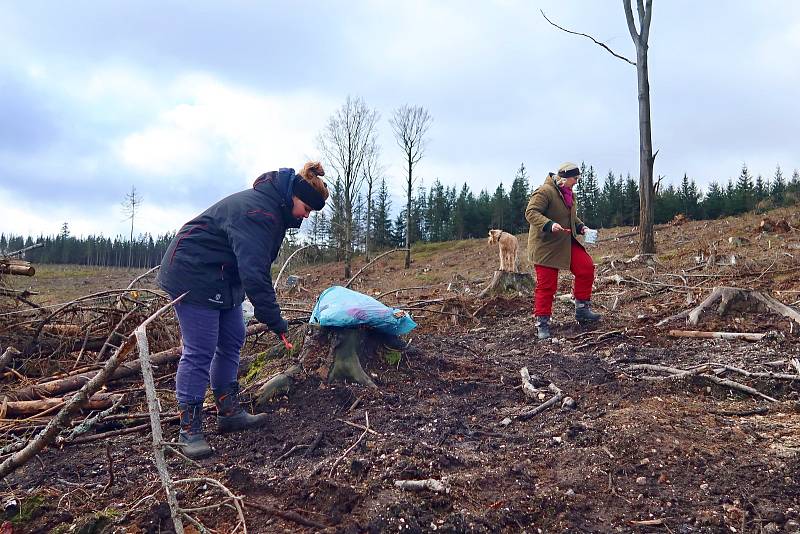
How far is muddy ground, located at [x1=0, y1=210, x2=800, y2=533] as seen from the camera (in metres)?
2.02

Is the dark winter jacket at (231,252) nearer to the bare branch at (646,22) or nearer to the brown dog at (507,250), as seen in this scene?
the brown dog at (507,250)

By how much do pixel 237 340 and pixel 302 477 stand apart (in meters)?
1.19

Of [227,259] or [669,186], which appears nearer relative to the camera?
[227,259]

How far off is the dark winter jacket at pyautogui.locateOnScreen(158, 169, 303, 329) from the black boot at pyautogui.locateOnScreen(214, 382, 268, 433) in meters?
0.62

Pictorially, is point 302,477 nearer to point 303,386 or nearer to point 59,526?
point 59,526

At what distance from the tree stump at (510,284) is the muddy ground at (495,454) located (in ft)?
11.8

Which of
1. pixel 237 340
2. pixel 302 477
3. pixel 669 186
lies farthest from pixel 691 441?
pixel 669 186

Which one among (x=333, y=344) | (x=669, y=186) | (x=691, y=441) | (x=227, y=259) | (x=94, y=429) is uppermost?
(x=669, y=186)

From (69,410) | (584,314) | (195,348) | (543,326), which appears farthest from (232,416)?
(584,314)

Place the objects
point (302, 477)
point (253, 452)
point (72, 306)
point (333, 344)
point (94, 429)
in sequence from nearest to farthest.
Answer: point (302, 477) < point (253, 452) < point (94, 429) < point (333, 344) < point (72, 306)

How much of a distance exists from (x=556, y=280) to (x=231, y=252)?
352 centimetres

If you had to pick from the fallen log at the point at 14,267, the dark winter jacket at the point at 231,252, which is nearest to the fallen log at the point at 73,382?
the dark winter jacket at the point at 231,252

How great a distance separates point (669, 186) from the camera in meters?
46.8

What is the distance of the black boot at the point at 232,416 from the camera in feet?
10.5
